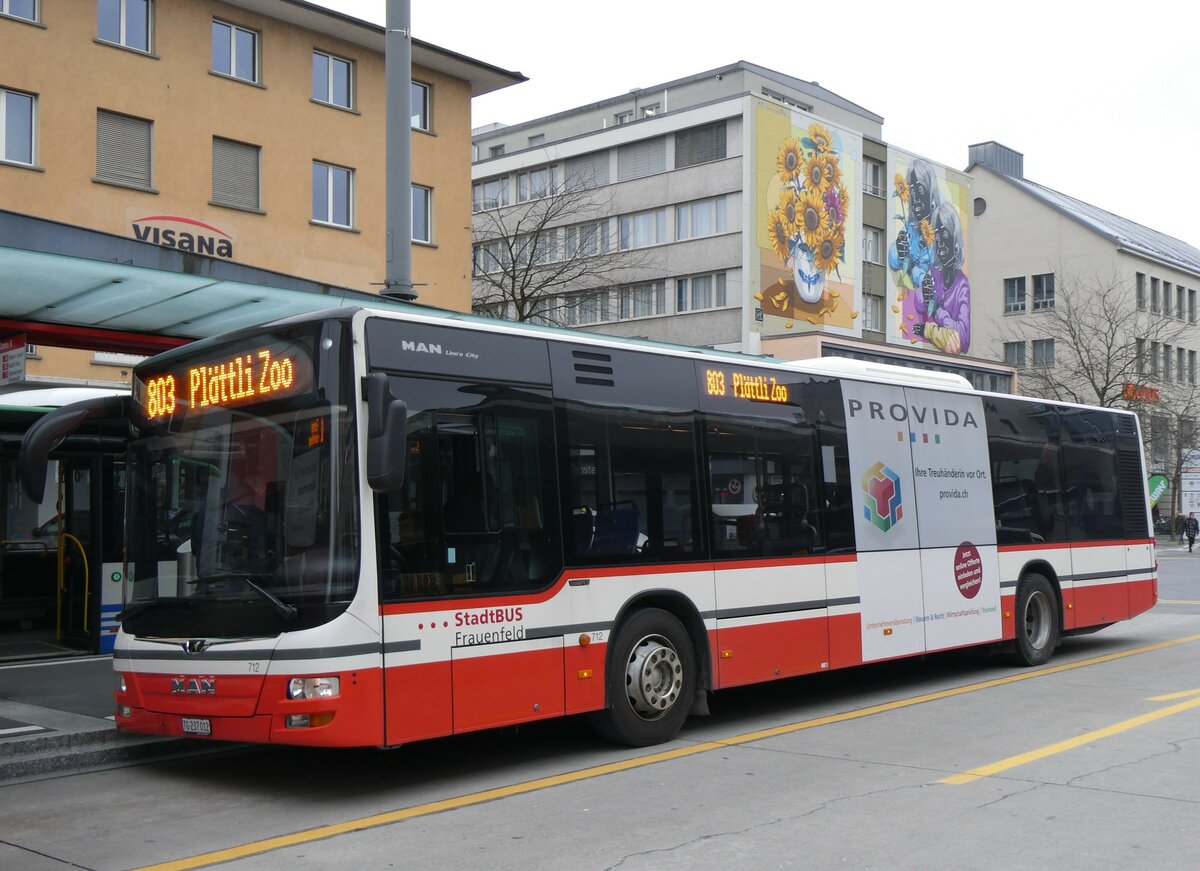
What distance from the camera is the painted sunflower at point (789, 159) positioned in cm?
5466

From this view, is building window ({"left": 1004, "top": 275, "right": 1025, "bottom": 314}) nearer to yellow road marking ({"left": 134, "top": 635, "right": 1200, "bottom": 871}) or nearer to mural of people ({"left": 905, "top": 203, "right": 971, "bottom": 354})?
mural of people ({"left": 905, "top": 203, "right": 971, "bottom": 354})

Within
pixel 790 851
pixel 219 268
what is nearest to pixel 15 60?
pixel 219 268

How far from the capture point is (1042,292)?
2876 inches

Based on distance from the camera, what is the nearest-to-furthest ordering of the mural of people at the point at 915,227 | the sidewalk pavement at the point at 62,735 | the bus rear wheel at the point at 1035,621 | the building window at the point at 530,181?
the sidewalk pavement at the point at 62,735 → the bus rear wheel at the point at 1035,621 → the building window at the point at 530,181 → the mural of people at the point at 915,227

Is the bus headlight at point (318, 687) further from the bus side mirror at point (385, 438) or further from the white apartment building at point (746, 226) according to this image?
the white apartment building at point (746, 226)

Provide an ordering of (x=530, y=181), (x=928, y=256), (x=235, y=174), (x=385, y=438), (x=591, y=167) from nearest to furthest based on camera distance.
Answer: (x=385, y=438)
(x=235, y=174)
(x=591, y=167)
(x=530, y=181)
(x=928, y=256)

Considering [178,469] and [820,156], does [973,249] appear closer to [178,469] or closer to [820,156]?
[820,156]

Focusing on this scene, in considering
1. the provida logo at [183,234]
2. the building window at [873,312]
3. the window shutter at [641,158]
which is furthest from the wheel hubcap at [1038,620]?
the building window at [873,312]

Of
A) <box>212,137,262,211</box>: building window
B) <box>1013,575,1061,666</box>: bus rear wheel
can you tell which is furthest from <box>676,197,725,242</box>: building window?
<box>1013,575,1061,666</box>: bus rear wheel

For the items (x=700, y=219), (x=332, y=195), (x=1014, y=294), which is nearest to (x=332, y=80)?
(x=332, y=195)

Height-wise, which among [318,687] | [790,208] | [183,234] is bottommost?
[318,687]

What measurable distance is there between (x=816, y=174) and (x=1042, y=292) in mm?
23227

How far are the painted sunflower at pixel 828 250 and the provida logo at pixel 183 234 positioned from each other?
108ft

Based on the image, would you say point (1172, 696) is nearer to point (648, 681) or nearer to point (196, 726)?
point (648, 681)
